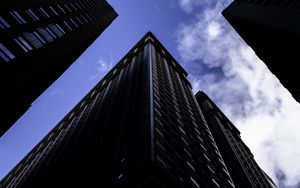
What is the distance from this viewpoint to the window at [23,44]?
96.7 ft

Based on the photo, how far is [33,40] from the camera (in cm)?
3231

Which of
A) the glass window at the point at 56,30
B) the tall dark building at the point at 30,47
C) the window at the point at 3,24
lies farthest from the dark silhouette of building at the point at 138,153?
the window at the point at 3,24

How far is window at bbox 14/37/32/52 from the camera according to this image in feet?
96.7

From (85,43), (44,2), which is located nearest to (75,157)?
(85,43)

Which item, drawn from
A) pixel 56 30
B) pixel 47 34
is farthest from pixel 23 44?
pixel 56 30

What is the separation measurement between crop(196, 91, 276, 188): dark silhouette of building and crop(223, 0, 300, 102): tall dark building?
40.5 meters

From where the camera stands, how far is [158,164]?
97.4 feet

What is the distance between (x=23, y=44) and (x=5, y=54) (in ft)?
10.5

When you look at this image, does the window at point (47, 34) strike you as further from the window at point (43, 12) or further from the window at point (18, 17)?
the window at point (18, 17)

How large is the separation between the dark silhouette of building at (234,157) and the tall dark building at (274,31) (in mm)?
40521

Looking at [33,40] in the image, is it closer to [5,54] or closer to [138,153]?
[5,54]

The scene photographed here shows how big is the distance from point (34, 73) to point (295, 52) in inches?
1229

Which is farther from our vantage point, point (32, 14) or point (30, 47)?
point (32, 14)

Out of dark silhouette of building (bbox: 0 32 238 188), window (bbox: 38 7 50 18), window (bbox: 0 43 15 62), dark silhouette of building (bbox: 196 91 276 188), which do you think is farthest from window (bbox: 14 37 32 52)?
dark silhouette of building (bbox: 196 91 276 188)
